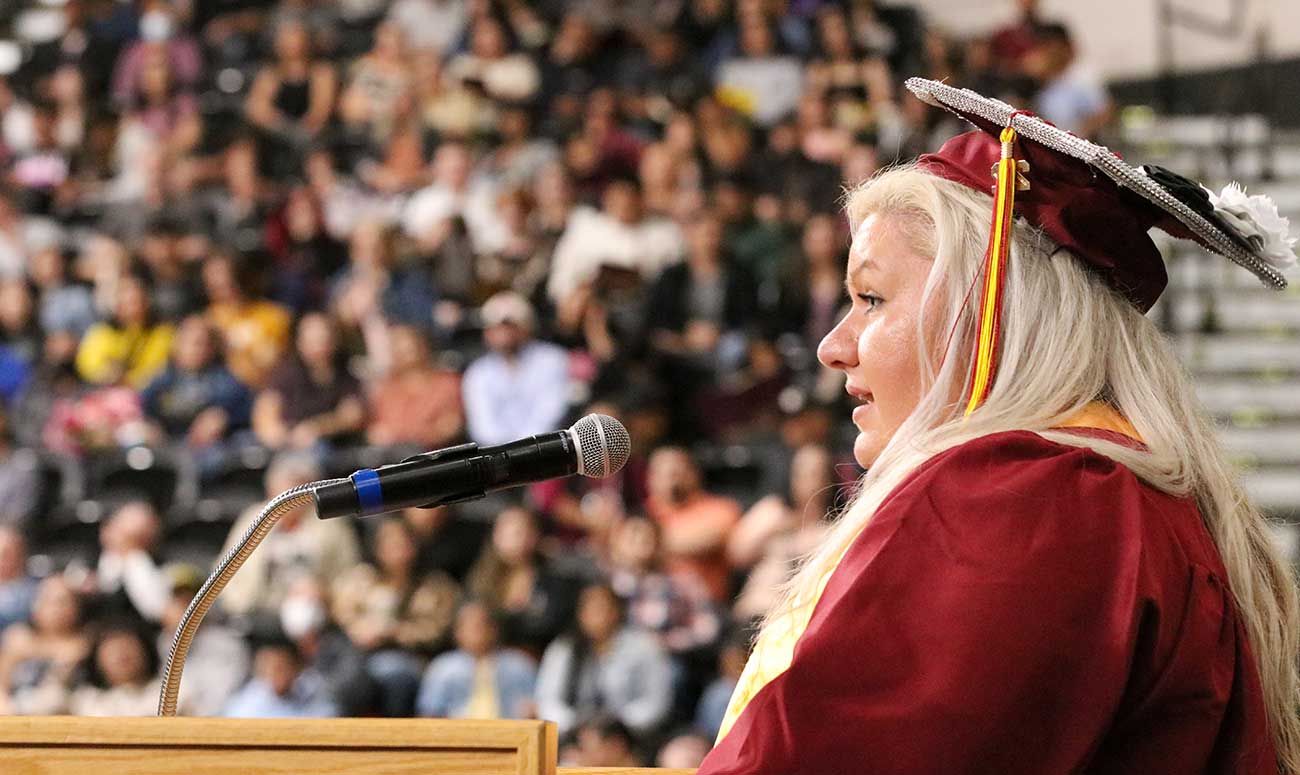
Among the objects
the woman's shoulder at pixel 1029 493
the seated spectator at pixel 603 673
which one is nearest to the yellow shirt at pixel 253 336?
the seated spectator at pixel 603 673

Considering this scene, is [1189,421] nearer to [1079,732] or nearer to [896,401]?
[896,401]

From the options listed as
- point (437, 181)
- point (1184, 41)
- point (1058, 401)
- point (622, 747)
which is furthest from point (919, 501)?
point (1184, 41)

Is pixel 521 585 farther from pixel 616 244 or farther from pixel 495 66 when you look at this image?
pixel 495 66

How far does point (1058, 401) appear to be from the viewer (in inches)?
60.0

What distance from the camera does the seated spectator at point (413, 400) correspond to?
641 cm

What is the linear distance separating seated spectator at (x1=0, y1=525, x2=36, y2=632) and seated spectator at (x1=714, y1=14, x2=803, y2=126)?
11.6ft

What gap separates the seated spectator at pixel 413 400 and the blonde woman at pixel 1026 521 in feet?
15.5

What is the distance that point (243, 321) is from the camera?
23.2ft

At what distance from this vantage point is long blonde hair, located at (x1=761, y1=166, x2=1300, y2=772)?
1.49 meters

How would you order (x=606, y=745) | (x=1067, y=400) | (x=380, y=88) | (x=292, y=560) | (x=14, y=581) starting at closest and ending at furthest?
(x=1067, y=400) → (x=606, y=745) → (x=292, y=560) → (x=14, y=581) → (x=380, y=88)

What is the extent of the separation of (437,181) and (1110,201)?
19.3ft

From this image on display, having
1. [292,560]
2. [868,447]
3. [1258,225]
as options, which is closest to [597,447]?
[868,447]

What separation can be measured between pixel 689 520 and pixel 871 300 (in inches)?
156

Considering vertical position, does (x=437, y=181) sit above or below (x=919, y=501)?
above
